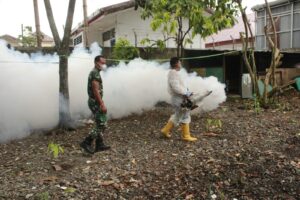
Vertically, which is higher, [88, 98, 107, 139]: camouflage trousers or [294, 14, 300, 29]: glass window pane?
[294, 14, 300, 29]: glass window pane

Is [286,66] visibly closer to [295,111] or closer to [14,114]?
[295,111]

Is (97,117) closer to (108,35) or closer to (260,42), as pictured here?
(108,35)

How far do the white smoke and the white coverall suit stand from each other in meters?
1.97

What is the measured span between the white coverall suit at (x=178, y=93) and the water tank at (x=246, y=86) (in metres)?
5.47

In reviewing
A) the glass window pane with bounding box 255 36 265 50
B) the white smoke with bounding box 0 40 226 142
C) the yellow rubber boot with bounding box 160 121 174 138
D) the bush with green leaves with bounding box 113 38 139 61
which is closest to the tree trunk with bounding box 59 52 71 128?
the white smoke with bounding box 0 40 226 142

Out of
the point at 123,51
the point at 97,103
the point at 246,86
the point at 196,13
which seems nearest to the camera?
the point at 97,103

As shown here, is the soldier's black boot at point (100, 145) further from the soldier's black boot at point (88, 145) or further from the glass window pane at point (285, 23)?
the glass window pane at point (285, 23)

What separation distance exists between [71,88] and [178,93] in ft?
9.76

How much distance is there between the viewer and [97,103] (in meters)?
6.04

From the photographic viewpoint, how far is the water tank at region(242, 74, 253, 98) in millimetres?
11703

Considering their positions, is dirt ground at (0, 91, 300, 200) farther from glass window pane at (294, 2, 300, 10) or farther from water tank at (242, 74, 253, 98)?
glass window pane at (294, 2, 300, 10)

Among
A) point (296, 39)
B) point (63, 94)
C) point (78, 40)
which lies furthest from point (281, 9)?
point (63, 94)

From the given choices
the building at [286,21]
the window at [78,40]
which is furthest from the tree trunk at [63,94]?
the window at [78,40]

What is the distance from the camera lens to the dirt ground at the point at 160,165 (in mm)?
4711
